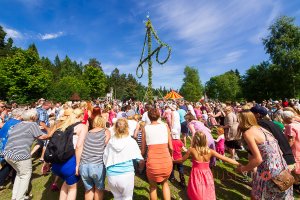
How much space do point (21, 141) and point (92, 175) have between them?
1.93 metres

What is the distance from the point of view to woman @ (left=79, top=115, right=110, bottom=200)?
3557mm

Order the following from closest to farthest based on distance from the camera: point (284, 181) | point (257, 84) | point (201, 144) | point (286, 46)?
point (284, 181)
point (201, 144)
point (286, 46)
point (257, 84)

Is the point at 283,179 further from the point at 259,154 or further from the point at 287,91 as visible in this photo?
the point at 287,91

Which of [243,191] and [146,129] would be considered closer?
[146,129]

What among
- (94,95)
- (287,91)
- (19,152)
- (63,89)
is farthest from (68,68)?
(19,152)

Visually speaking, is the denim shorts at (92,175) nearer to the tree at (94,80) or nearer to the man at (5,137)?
the man at (5,137)

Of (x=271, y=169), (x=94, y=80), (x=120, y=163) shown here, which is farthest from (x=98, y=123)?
(x=94, y=80)

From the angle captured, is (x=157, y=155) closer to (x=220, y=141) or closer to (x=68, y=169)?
(x=68, y=169)

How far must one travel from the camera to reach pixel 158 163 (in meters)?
3.63

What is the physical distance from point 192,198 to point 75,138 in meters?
2.45

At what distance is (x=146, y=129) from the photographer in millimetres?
3824

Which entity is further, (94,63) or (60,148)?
(94,63)

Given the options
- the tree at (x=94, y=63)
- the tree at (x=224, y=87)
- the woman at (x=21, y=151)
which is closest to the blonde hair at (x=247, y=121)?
the woman at (x=21, y=151)

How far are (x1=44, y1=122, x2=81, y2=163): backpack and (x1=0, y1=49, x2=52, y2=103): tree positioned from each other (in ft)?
120
